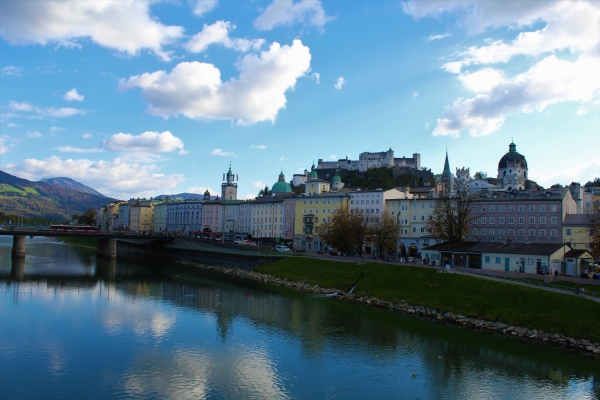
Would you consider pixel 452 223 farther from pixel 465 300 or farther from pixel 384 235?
pixel 465 300

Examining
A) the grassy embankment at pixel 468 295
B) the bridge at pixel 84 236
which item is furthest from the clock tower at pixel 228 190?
the grassy embankment at pixel 468 295

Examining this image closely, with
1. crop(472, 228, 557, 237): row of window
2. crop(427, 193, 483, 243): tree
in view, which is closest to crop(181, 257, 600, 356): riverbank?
crop(427, 193, 483, 243): tree

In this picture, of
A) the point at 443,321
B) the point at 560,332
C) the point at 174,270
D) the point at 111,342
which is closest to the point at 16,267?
the point at 174,270

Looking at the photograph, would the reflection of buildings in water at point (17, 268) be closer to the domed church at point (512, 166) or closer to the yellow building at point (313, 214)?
the yellow building at point (313, 214)

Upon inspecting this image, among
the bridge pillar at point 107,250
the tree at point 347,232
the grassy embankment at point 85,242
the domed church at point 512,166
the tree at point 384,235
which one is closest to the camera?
the tree at point 384,235

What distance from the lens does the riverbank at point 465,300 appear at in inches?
1423

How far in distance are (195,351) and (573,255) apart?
44557 millimetres

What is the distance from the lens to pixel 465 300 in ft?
148

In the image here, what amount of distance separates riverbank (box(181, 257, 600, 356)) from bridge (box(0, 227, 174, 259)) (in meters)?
46.4

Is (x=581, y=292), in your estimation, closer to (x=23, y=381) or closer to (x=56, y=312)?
(x=23, y=381)

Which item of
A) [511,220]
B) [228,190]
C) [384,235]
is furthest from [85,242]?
[511,220]

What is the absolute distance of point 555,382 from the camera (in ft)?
92.8

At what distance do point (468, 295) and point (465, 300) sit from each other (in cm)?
92

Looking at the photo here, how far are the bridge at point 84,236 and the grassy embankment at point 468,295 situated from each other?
47365 millimetres
